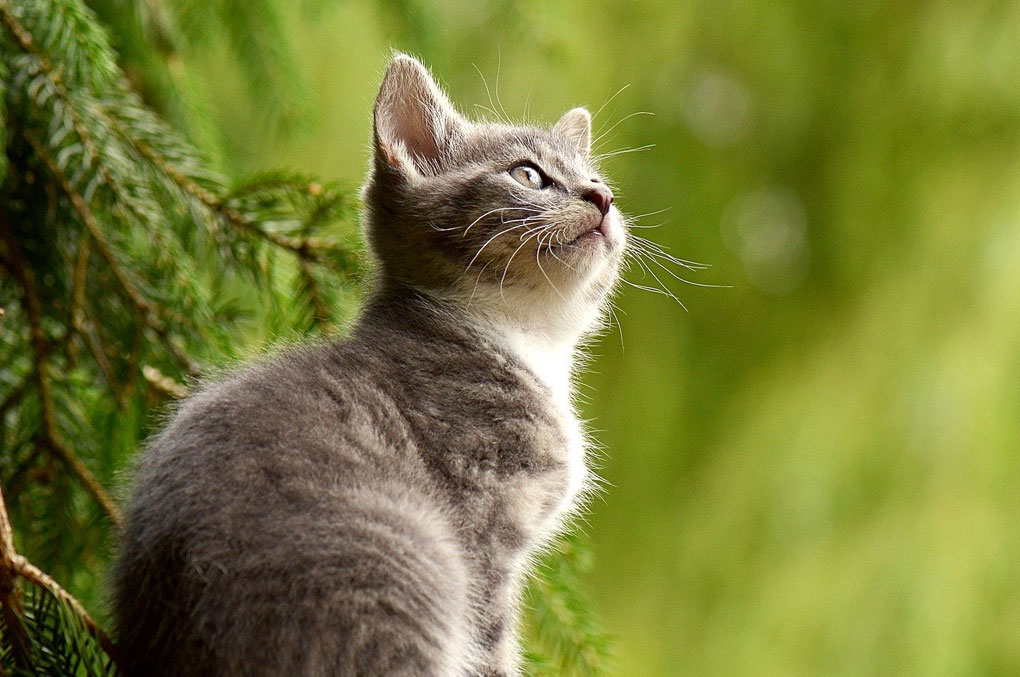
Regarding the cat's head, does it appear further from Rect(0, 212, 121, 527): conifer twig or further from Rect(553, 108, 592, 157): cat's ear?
Rect(0, 212, 121, 527): conifer twig

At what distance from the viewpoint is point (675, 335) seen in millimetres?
3291

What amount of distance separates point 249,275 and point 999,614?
2.14 m

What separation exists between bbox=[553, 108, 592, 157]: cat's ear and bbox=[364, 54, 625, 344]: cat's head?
20 centimetres

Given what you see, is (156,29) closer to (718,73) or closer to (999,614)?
(718,73)

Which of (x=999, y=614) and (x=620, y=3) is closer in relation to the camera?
(x=999, y=614)

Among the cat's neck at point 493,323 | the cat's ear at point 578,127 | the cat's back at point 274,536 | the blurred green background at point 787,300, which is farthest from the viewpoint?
the blurred green background at point 787,300

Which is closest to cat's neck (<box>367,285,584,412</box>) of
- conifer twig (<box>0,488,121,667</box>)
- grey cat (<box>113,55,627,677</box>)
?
grey cat (<box>113,55,627,677</box>)

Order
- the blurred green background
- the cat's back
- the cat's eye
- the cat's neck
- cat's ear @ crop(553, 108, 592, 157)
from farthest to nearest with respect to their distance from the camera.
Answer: the blurred green background, cat's ear @ crop(553, 108, 592, 157), the cat's eye, the cat's neck, the cat's back

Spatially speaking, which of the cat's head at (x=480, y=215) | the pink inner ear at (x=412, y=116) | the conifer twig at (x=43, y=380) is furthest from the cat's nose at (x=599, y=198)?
the conifer twig at (x=43, y=380)

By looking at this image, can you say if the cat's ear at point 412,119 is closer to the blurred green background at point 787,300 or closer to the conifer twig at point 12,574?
the blurred green background at point 787,300

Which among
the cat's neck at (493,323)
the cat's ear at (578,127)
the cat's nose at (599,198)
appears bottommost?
the cat's neck at (493,323)

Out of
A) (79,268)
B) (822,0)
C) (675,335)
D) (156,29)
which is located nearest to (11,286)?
(79,268)

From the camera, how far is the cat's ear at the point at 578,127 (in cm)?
218

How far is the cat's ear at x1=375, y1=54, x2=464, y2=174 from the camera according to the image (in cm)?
183
